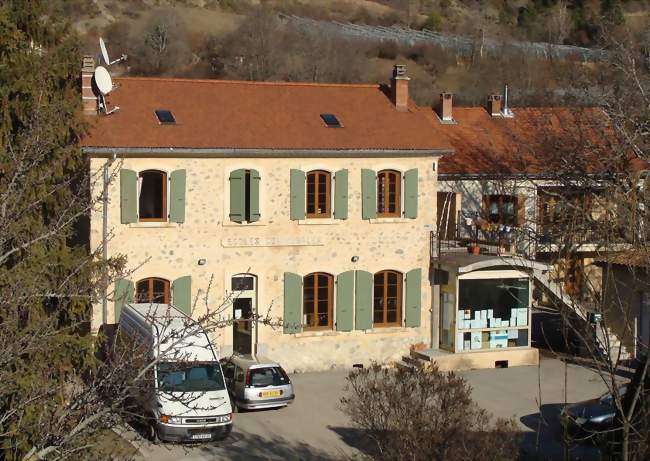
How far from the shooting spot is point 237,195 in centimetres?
2409

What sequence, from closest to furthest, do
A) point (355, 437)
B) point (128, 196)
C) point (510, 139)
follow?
point (355, 437)
point (128, 196)
point (510, 139)

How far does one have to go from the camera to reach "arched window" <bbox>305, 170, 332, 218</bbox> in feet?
81.5

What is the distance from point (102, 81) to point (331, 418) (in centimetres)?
930

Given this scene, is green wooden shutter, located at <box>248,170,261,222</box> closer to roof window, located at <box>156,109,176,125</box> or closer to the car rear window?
roof window, located at <box>156,109,176,125</box>

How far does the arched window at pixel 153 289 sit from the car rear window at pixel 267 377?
343cm

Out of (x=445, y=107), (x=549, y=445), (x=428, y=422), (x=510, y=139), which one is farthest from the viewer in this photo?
(x=445, y=107)

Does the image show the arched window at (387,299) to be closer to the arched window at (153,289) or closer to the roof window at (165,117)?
the arched window at (153,289)

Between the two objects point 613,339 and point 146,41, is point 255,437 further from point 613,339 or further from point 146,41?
point 146,41

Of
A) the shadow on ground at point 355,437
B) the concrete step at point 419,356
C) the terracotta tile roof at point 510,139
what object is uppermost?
the terracotta tile roof at point 510,139

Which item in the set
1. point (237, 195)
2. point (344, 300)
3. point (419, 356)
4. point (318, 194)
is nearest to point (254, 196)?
point (237, 195)

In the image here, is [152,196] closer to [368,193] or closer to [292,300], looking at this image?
[292,300]

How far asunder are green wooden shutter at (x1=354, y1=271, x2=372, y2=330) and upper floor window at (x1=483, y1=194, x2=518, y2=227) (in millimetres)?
5224

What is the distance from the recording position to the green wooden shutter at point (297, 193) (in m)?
24.4

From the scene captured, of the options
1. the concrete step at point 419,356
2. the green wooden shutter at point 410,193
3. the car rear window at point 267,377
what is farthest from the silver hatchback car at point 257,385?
the green wooden shutter at point 410,193
